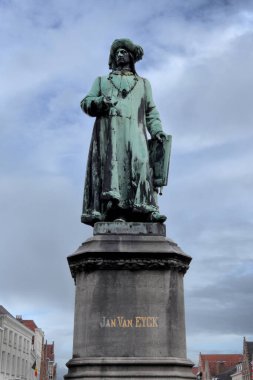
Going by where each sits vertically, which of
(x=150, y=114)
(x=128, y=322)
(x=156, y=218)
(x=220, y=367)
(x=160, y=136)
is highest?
(x=220, y=367)

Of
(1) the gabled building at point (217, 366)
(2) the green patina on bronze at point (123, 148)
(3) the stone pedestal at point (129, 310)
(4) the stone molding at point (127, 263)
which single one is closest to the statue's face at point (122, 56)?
(2) the green patina on bronze at point (123, 148)

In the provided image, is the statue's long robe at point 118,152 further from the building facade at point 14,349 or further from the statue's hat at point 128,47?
the building facade at point 14,349

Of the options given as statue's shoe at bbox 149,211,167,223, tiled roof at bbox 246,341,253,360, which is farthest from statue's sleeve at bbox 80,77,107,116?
tiled roof at bbox 246,341,253,360

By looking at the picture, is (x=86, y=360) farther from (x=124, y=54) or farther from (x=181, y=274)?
(x=124, y=54)

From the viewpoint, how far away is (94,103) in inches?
452

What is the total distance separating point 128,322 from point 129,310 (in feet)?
0.68

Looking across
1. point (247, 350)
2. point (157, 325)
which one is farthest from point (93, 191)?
point (247, 350)

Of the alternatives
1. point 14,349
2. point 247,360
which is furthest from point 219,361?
point 14,349

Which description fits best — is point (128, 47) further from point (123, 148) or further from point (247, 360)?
point (247, 360)

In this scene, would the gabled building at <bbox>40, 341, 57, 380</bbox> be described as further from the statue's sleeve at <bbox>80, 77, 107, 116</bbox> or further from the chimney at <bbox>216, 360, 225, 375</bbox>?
the statue's sleeve at <bbox>80, 77, 107, 116</bbox>

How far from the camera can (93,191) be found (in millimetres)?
11352

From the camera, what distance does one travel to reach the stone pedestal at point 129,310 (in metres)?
8.99

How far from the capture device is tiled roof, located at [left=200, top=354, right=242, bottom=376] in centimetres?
11062

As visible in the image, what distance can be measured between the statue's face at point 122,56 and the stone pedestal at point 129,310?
4.36m
